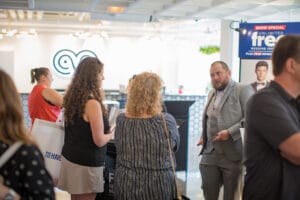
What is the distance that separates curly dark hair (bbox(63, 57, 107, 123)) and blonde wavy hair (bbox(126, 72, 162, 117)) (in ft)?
1.24

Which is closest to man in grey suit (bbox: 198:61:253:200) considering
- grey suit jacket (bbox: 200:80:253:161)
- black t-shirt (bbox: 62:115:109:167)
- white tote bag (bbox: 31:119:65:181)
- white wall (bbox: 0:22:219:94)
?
grey suit jacket (bbox: 200:80:253:161)

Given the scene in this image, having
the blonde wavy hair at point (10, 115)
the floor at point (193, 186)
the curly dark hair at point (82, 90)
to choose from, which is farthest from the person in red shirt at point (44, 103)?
the blonde wavy hair at point (10, 115)

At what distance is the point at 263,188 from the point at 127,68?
12466 mm

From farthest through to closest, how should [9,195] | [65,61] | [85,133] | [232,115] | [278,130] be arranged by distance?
[65,61]
[232,115]
[85,133]
[278,130]
[9,195]

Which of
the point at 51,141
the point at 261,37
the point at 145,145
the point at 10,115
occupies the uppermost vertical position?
the point at 261,37

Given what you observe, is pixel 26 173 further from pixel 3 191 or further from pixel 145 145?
pixel 145 145

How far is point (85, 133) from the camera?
2602 mm

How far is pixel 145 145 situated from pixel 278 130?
37.8 inches

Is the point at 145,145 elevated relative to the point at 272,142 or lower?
lower

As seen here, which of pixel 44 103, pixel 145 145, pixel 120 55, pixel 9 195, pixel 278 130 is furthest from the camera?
pixel 120 55

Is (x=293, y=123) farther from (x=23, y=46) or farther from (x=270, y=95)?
(x=23, y=46)

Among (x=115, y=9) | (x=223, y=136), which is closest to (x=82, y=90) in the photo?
(x=223, y=136)

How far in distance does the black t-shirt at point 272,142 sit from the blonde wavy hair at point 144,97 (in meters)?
0.82

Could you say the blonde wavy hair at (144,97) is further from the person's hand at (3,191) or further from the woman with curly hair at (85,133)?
the person's hand at (3,191)
